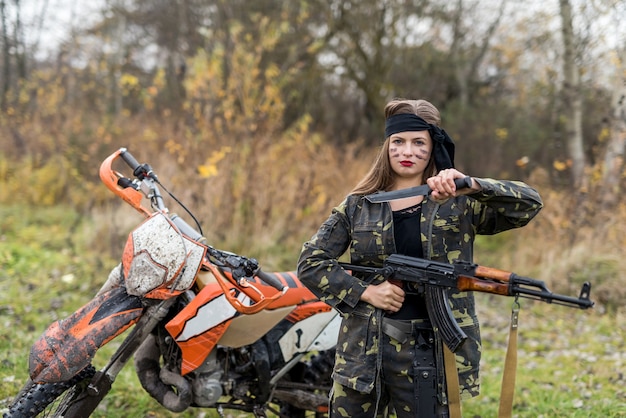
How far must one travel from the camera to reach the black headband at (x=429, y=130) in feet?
7.79

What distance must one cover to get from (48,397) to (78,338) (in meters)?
0.35

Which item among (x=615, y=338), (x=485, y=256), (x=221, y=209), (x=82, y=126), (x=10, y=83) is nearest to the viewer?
(x=615, y=338)

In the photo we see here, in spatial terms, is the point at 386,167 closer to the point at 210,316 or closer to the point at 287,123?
the point at 210,316

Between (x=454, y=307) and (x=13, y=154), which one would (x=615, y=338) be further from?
(x=13, y=154)

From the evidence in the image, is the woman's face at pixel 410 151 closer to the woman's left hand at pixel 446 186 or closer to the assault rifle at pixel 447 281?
the woman's left hand at pixel 446 186

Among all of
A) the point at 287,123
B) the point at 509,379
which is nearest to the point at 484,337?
the point at 509,379

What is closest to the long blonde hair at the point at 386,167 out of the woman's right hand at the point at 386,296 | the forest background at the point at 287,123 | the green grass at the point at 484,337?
the woman's right hand at the point at 386,296

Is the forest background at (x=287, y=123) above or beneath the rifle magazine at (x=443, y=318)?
above

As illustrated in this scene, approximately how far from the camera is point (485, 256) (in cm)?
917

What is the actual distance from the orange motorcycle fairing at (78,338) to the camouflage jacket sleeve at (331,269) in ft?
2.83

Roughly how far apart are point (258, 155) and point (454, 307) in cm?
533

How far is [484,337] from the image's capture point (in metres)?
5.76

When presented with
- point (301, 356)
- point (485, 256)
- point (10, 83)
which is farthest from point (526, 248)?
point (10, 83)

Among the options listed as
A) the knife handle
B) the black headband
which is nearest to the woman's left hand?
the knife handle
